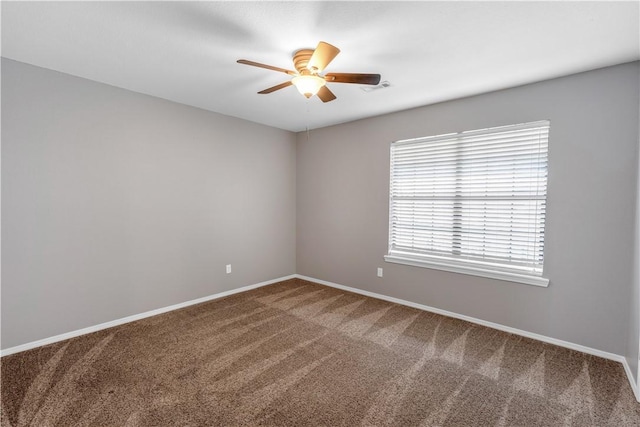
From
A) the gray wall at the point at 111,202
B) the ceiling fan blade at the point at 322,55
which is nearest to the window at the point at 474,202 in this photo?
the ceiling fan blade at the point at 322,55

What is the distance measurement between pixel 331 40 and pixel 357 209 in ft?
8.25

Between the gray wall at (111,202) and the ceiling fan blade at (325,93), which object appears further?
the gray wall at (111,202)

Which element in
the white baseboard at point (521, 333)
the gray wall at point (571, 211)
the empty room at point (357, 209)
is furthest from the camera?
the gray wall at point (571, 211)

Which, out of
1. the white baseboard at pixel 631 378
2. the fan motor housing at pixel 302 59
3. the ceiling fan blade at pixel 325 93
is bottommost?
the white baseboard at pixel 631 378

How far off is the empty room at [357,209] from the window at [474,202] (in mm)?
22

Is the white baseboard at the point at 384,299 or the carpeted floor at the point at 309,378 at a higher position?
the white baseboard at the point at 384,299

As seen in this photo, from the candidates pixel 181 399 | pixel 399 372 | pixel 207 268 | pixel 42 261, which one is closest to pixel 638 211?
pixel 399 372

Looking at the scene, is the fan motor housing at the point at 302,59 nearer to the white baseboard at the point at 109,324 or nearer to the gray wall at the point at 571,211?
the gray wall at the point at 571,211

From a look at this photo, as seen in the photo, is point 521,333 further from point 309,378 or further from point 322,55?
point 322,55

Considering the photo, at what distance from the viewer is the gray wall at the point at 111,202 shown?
255 centimetres

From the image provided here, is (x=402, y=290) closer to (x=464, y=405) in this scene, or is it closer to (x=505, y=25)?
(x=464, y=405)

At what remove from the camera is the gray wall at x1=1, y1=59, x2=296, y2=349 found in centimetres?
255

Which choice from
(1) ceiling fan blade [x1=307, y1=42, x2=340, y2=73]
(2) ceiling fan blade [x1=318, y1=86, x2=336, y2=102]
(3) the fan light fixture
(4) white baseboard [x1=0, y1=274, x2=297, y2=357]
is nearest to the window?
(2) ceiling fan blade [x1=318, y1=86, x2=336, y2=102]

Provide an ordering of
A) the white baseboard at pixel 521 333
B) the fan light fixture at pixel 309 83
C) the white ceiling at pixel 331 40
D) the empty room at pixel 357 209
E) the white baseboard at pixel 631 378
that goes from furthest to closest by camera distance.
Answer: the white baseboard at pixel 521 333, the fan light fixture at pixel 309 83, the white baseboard at pixel 631 378, the empty room at pixel 357 209, the white ceiling at pixel 331 40
